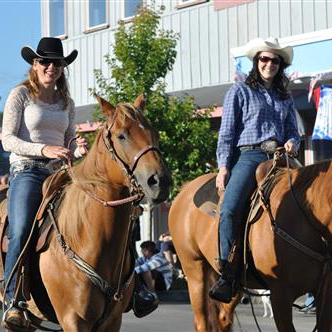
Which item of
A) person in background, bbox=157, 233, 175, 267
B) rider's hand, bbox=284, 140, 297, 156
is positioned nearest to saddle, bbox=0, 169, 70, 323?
rider's hand, bbox=284, 140, 297, 156

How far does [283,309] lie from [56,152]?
231cm

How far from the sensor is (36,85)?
786 centimetres

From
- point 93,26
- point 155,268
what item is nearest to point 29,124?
point 155,268

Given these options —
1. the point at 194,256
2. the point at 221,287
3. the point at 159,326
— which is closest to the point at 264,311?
the point at 159,326

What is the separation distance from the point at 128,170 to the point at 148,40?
15.7 metres

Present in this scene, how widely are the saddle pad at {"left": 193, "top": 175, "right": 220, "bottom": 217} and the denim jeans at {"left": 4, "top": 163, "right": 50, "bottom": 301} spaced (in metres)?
2.17

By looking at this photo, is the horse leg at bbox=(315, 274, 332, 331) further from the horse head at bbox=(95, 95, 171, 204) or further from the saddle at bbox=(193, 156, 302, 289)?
the horse head at bbox=(95, 95, 171, 204)

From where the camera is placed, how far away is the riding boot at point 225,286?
881cm

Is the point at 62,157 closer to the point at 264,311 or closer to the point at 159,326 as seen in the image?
the point at 159,326

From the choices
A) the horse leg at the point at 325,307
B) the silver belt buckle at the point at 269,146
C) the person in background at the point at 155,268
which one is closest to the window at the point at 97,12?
the person in background at the point at 155,268

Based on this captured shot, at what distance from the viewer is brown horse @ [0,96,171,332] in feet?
22.4

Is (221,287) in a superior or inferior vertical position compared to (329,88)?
inferior

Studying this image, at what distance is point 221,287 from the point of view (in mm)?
8836

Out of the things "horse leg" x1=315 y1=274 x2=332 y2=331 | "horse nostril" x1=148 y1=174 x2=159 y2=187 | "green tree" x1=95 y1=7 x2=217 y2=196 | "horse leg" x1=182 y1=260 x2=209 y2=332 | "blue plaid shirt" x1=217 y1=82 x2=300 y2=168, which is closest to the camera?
"horse nostril" x1=148 y1=174 x2=159 y2=187
